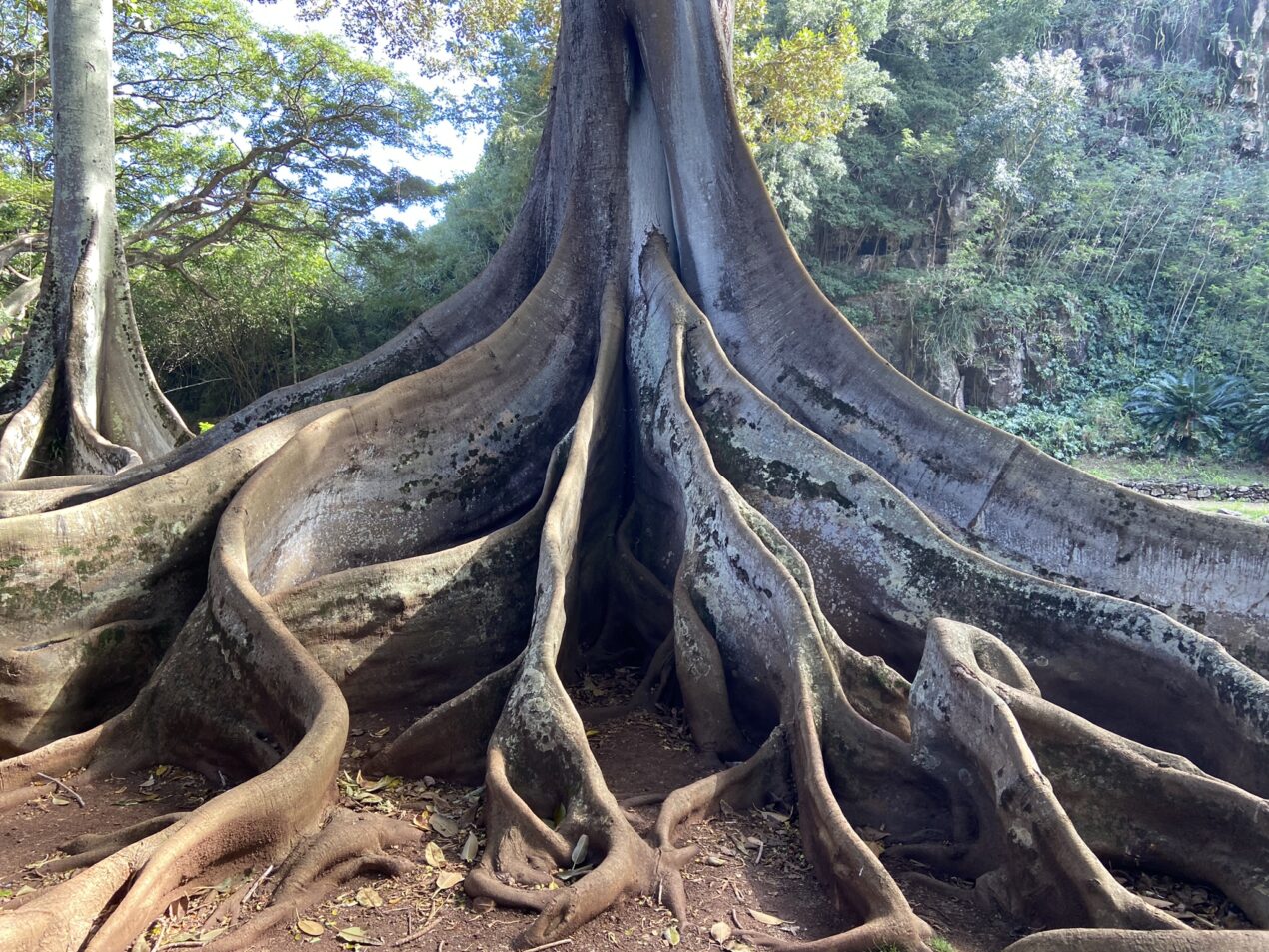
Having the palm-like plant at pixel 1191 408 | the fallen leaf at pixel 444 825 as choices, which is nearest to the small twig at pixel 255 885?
the fallen leaf at pixel 444 825

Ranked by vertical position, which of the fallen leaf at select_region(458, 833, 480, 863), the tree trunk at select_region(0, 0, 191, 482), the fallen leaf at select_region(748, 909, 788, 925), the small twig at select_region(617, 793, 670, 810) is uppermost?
the tree trunk at select_region(0, 0, 191, 482)

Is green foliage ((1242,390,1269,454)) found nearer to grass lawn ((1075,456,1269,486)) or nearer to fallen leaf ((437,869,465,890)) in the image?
grass lawn ((1075,456,1269,486))

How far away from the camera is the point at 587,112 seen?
20.2 feet

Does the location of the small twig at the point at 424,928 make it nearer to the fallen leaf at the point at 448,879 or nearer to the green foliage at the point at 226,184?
the fallen leaf at the point at 448,879

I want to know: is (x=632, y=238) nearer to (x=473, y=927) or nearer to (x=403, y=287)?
(x=473, y=927)

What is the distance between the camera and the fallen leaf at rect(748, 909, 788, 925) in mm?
2714

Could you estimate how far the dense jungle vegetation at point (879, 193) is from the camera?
14.9 meters

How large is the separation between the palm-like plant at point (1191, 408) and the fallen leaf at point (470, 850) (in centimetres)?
1968

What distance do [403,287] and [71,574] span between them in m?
15.4

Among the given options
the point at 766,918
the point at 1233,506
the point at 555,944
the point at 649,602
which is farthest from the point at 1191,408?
the point at 555,944

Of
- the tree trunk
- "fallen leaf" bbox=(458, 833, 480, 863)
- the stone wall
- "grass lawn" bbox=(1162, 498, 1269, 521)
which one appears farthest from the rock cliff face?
"fallen leaf" bbox=(458, 833, 480, 863)

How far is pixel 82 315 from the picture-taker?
24.9ft

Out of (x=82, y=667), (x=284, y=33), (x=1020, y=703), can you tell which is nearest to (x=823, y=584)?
(x=1020, y=703)

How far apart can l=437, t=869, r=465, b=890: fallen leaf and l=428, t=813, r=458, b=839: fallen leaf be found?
0.89 feet
